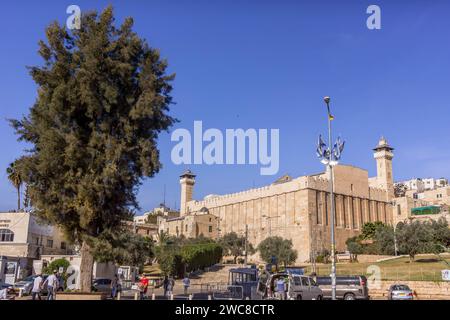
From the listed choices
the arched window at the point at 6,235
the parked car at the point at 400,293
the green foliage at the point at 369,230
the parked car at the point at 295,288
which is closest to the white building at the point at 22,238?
the arched window at the point at 6,235

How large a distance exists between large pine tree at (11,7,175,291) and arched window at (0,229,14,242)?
2937 centimetres

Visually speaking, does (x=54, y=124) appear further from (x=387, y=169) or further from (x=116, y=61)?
(x=387, y=169)

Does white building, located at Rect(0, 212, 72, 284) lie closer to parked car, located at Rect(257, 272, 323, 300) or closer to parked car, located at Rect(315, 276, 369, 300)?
parked car, located at Rect(257, 272, 323, 300)

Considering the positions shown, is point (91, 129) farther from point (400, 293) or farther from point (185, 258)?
point (185, 258)

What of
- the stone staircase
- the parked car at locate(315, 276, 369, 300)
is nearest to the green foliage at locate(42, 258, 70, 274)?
the stone staircase

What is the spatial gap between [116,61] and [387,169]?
89.0 meters

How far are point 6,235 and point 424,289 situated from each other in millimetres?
40857

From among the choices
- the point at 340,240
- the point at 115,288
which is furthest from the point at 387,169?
the point at 115,288

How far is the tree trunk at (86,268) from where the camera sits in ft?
74.3

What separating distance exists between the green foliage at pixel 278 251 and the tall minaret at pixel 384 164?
39.3 meters

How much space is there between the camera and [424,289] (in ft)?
107

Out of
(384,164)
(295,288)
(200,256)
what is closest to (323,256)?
(200,256)

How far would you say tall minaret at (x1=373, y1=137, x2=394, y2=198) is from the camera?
102 m

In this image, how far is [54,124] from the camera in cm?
2362
